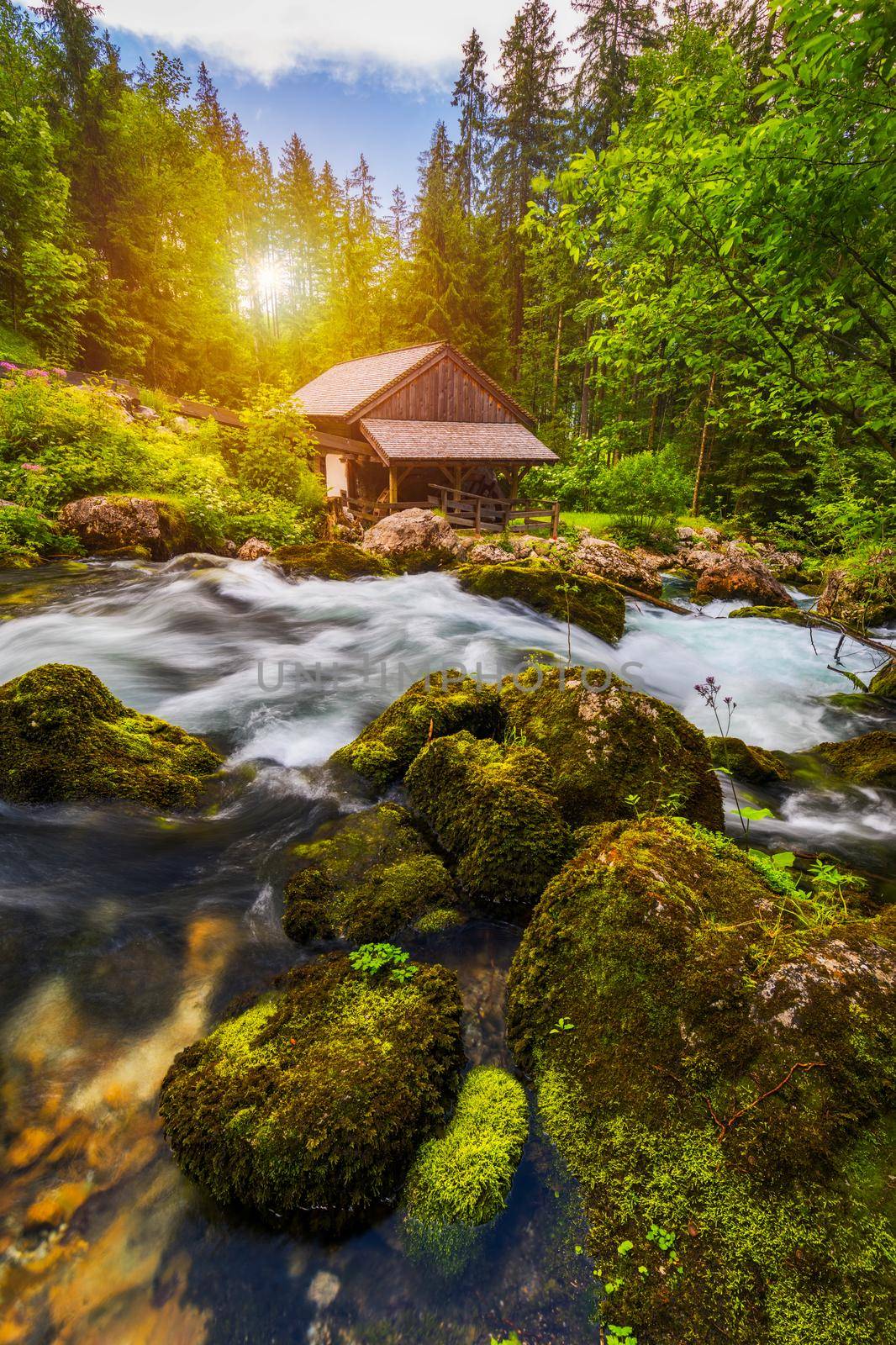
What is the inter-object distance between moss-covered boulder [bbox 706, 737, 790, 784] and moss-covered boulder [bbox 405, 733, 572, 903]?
1960mm

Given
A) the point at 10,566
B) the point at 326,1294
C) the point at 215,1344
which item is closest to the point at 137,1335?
the point at 215,1344

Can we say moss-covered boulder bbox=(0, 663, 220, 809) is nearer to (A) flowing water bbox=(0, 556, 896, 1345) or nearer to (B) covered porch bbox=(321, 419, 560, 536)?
(A) flowing water bbox=(0, 556, 896, 1345)

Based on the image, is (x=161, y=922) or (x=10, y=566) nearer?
(x=161, y=922)

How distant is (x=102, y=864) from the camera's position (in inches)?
130

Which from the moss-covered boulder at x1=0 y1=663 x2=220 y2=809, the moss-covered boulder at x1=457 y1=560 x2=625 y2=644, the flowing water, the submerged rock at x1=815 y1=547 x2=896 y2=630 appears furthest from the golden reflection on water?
the submerged rock at x1=815 y1=547 x2=896 y2=630

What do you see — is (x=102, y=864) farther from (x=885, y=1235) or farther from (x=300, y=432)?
(x=300, y=432)

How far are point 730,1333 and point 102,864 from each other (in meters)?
3.44

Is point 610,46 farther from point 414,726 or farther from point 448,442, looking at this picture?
point 414,726

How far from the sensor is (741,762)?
470 cm

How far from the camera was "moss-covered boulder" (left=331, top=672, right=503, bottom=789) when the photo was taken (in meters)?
4.22

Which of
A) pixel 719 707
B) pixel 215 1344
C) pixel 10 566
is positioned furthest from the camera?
pixel 10 566

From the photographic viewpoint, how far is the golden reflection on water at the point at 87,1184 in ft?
5.37

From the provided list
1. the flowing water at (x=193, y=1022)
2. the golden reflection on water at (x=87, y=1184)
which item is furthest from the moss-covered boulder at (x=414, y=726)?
the golden reflection on water at (x=87, y=1184)

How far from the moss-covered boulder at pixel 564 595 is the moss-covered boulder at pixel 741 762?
3791 mm
